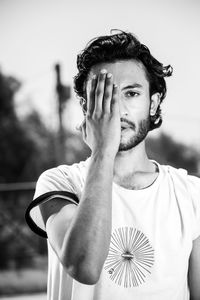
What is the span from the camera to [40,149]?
46.9 feet

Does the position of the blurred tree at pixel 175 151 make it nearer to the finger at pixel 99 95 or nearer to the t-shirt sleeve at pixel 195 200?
the t-shirt sleeve at pixel 195 200

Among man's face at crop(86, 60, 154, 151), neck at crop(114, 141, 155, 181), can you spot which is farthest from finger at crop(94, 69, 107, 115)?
neck at crop(114, 141, 155, 181)

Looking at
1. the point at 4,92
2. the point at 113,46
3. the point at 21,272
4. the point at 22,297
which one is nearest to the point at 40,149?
the point at 4,92

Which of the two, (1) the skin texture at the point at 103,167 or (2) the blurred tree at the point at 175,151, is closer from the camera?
(1) the skin texture at the point at 103,167

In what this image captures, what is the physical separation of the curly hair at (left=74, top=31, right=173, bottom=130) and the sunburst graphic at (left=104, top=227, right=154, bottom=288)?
0.46 metres

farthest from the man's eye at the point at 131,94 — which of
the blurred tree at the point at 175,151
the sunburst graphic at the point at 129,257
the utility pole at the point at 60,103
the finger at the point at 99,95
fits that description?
the blurred tree at the point at 175,151

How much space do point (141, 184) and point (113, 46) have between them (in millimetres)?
498

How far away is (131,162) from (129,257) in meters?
0.33

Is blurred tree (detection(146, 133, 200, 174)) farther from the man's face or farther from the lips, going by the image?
the lips

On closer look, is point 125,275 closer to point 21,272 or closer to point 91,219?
point 91,219

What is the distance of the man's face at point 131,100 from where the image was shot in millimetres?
1319

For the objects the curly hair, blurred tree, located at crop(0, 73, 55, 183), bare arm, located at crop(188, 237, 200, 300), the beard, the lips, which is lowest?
blurred tree, located at crop(0, 73, 55, 183)

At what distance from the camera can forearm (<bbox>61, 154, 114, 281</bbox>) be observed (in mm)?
992

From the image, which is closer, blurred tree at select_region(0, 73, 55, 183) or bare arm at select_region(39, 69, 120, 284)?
bare arm at select_region(39, 69, 120, 284)
